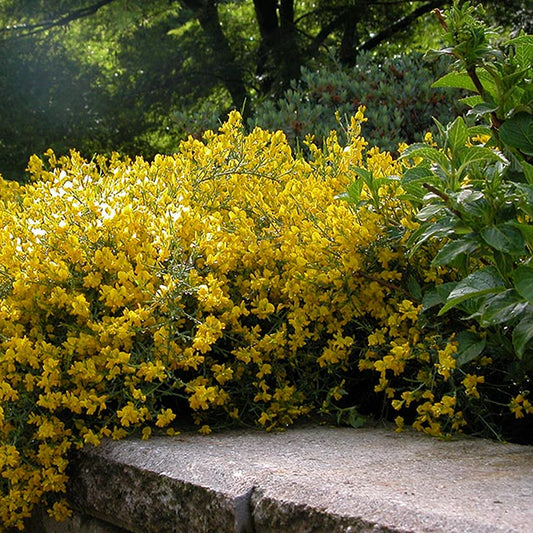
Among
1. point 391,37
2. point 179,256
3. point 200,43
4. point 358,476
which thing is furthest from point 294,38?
point 358,476

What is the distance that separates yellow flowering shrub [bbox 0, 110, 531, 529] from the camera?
217 centimetres

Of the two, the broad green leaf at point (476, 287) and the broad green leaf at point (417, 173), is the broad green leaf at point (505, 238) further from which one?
the broad green leaf at point (417, 173)

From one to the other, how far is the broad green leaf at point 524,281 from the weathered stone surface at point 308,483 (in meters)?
0.38

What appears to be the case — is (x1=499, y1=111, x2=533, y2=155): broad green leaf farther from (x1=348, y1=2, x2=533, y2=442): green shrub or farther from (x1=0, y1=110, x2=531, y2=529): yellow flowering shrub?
(x1=0, y1=110, x2=531, y2=529): yellow flowering shrub

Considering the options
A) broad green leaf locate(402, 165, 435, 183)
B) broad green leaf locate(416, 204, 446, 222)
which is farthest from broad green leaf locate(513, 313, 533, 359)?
broad green leaf locate(402, 165, 435, 183)

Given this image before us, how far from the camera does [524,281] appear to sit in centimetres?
172

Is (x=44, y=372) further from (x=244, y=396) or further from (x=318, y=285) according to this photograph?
(x=318, y=285)

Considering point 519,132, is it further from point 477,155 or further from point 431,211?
point 431,211

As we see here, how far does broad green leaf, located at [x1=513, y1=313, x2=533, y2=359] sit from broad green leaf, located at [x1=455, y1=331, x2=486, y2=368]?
18 centimetres

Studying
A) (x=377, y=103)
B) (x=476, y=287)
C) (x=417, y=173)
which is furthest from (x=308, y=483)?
(x=377, y=103)

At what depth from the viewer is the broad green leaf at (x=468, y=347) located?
1.97 m

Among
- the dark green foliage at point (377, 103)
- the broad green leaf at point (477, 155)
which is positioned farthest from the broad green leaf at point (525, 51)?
the dark green foliage at point (377, 103)

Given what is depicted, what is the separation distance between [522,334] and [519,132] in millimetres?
531

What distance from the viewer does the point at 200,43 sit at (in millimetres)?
8492
